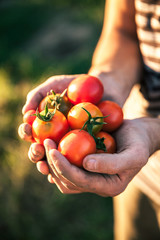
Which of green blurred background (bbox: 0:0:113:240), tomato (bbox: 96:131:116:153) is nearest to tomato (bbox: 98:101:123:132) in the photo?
tomato (bbox: 96:131:116:153)

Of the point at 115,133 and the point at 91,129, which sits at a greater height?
the point at 91,129

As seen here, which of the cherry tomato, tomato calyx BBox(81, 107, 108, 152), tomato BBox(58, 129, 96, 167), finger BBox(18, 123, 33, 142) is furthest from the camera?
the cherry tomato

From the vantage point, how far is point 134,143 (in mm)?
1631

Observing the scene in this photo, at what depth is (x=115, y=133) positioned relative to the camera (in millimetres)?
1913

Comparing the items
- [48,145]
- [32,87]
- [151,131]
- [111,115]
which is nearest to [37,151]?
[48,145]

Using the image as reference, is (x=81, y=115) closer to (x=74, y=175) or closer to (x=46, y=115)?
Answer: (x=46, y=115)

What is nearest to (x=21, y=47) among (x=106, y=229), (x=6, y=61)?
(x=6, y=61)

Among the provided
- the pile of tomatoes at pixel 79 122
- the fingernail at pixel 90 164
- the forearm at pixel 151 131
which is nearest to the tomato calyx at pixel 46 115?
the pile of tomatoes at pixel 79 122

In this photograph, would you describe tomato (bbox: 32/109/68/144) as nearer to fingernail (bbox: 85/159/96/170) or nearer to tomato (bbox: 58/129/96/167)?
tomato (bbox: 58/129/96/167)

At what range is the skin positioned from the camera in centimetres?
148

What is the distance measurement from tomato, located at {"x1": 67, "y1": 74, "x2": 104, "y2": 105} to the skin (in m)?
0.24

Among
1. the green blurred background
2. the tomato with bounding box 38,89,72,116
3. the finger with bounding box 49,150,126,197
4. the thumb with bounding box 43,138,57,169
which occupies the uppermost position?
the tomato with bounding box 38,89,72,116

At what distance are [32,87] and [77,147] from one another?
138 inches

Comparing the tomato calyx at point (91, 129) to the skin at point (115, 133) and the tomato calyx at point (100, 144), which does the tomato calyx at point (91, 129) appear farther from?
the skin at point (115, 133)
